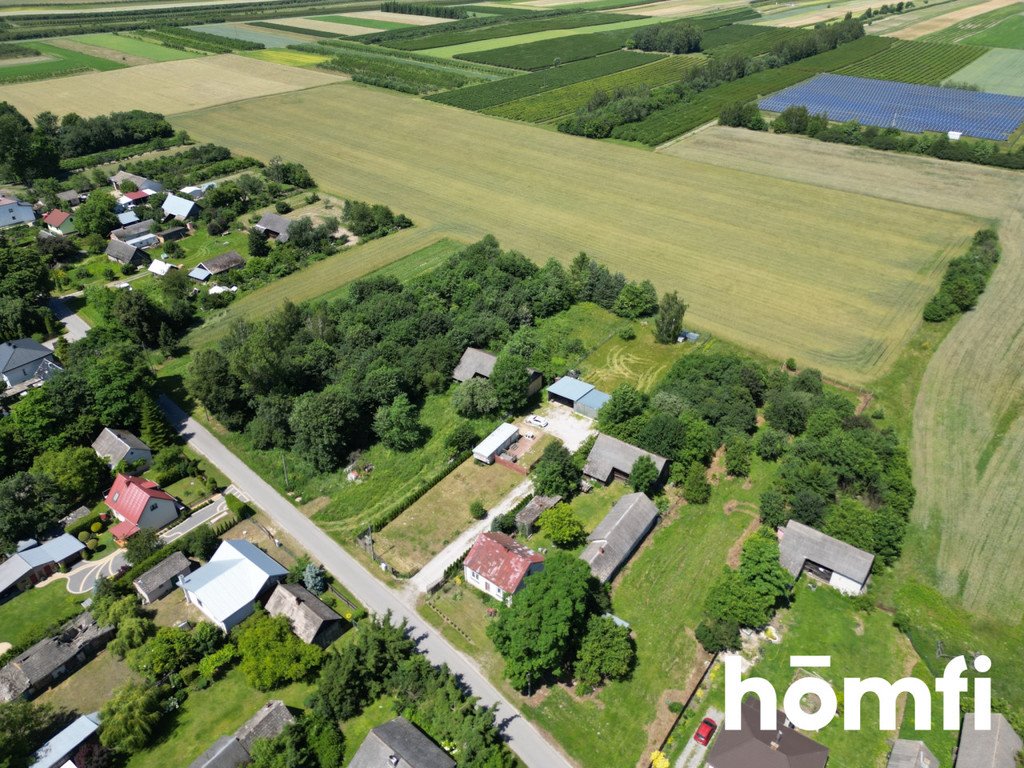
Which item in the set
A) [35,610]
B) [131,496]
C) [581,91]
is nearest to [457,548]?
[131,496]

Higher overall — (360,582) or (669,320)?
(669,320)

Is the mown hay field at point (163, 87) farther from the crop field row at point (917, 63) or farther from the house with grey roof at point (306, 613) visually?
the house with grey roof at point (306, 613)

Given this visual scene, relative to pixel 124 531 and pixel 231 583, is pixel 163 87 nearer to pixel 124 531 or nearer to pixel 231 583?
pixel 124 531

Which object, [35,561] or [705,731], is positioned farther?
[35,561]

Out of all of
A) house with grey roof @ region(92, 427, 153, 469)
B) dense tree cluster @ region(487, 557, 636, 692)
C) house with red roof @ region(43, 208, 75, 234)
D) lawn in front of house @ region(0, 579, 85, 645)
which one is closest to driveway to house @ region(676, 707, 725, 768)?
dense tree cluster @ region(487, 557, 636, 692)

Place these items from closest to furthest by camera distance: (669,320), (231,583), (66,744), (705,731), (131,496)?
1. (66,744)
2. (705,731)
3. (231,583)
4. (131,496)
5. (669,320)

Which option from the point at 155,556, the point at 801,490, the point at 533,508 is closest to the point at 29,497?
the point at 155,556

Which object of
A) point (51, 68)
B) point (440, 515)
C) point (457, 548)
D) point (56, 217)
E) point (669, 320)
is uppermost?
point (51, 68)

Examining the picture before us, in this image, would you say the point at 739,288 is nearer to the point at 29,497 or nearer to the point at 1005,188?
the point at 1005,188
